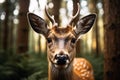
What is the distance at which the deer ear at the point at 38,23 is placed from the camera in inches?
252

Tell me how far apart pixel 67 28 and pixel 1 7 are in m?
16.5

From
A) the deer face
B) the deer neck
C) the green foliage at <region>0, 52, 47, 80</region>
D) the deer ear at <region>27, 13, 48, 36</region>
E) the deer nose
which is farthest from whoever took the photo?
the green foliage at <region>0, 52, 47, 80</region>

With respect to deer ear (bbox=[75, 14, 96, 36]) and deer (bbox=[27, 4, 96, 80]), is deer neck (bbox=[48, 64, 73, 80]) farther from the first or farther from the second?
deer ear (bbox=[75, 14, 96, 36])

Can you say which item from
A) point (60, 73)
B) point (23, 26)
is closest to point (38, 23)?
point (60, 73)

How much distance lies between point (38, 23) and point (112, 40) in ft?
5.08

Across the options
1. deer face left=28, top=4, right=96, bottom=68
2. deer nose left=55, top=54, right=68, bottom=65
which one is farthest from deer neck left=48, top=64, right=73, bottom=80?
deer nose left=55, top=54, right=68, bottom=65

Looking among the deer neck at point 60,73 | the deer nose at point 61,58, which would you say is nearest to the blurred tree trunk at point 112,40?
the deer neck at point 60,73

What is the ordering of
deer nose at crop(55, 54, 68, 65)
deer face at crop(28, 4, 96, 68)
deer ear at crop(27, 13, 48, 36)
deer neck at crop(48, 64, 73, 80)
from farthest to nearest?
deer ear at crop(27, 13, 48, 36) < deer neck at crop(48, 64, 73, 80) < deer face at crop(28, 4, 96, 68) < deer nose at crop(55, 54, 68, 65)

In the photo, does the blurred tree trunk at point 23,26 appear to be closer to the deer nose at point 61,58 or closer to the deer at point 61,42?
the deer at point 61,42

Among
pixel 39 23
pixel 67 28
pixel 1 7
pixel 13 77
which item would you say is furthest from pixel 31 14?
pixel 1 7

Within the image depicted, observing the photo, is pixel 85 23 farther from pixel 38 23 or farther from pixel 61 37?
pixel 38 23

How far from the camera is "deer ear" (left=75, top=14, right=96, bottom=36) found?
6.53m

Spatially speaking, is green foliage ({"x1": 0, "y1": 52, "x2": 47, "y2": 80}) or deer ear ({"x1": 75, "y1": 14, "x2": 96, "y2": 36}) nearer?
deer ear ({"x1": 75, "y1": 14, "x2": 96, "y2": 36})

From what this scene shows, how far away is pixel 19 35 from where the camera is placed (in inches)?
511
